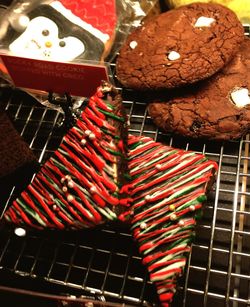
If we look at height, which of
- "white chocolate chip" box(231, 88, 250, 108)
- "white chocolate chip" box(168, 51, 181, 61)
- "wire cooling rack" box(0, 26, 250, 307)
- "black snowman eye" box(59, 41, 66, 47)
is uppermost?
"black snowman eye" box(59, 41, 66, 47)

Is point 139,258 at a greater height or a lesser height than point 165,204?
lesser

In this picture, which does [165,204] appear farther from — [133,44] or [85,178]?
[133,44]

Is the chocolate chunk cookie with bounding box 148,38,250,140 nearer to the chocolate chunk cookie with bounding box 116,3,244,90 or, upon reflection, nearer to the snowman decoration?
the chocolate chunk cookie with bounding box 116,3,244,90

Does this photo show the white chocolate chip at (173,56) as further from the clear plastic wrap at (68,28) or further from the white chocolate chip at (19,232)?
the white chocolate chip at (19,232)

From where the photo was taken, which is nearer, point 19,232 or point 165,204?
point 165,204

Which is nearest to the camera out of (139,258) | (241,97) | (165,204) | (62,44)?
(165,204)

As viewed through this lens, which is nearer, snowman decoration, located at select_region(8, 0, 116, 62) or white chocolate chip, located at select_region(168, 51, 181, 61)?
white chocolate chip, located at select_region(168, 51, 181, 61)

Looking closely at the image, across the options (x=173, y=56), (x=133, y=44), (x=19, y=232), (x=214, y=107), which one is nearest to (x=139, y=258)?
(x=19, y=232)

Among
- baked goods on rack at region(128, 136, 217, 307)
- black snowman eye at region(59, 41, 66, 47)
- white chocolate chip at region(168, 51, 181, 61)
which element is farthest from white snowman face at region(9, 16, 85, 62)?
baked goods on rack at region(128, 136, 217, 307)
